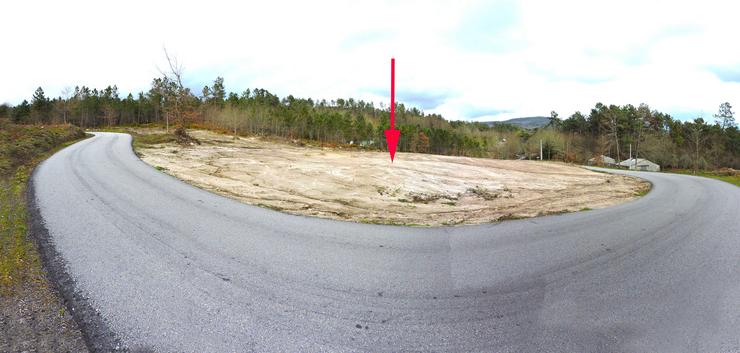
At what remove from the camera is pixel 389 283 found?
13.0 feet

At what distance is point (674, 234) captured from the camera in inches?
261

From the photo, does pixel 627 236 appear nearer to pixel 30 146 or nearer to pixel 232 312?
pixel 232 312

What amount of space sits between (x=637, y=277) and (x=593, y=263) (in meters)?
0.53

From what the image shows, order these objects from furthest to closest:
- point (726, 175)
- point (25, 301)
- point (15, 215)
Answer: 1. point (726, 175)
2. point (15, 215)
3. point (25, 301)

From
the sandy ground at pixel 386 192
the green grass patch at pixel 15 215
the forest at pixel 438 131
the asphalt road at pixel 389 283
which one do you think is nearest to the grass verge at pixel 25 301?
the green grass patch at pixel 15 215

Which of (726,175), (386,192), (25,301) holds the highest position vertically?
(726,175)

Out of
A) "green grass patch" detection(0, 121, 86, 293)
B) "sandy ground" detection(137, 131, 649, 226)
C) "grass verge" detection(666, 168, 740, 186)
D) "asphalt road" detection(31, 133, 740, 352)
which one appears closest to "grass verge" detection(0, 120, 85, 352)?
"green grass patch" detection(0, 121, 86, 293)

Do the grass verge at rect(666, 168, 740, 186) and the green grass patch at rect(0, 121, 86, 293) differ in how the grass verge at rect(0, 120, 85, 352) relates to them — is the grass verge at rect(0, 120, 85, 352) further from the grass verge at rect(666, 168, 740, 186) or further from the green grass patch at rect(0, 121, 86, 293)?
the grass verge at rect(666, 168, 740, 186)

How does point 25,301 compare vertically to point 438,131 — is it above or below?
below

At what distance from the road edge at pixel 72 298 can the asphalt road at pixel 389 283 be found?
0.03 m

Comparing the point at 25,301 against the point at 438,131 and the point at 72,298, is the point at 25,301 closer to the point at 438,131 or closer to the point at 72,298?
the point at 72,298

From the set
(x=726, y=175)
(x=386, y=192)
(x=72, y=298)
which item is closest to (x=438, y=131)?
(x=726, y=175)

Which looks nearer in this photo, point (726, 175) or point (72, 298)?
point (72, 298)

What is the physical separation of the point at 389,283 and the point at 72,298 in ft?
11.5
